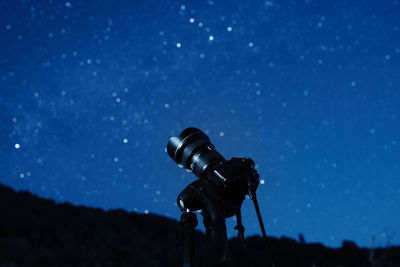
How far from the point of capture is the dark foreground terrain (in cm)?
3059

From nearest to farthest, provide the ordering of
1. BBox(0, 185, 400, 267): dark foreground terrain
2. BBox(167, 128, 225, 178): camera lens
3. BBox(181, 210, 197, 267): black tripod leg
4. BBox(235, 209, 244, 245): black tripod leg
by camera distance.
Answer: BBox(181, 210, 197, 267): black tripod leg, BBox(235, 209, 244, 245): black tripod leg, BBox(167, 128, 225, 178): camera lens, BBox(0, 185, 400, 267): dark foreground terrain

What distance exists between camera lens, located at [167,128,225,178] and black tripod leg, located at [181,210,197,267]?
1.82 ft

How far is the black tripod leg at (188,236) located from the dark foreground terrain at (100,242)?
28.0 m

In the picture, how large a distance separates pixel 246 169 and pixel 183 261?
2.41ft

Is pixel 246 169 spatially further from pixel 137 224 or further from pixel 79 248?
pixel 137 224

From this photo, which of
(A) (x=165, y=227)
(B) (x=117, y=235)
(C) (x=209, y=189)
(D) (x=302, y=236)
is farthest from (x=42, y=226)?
(C) (x=209, y=189)

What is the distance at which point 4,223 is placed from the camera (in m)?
32.9

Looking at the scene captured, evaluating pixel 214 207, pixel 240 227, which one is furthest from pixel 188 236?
pixel 240 227

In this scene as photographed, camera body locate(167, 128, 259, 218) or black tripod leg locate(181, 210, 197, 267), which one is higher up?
camera body locate(167, 128, 259, 218)

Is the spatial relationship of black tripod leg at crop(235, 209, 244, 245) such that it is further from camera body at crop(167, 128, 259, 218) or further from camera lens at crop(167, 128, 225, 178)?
camera lens at crop(167, 128, 225, 178)

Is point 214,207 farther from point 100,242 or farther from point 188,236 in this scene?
point 100,242

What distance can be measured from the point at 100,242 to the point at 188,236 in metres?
36.9

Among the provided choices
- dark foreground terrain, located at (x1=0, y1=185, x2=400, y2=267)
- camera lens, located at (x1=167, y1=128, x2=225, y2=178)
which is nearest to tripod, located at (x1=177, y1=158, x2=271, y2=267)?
camera lens, located at (x1=167, y1=128, x2=225, y2=178)

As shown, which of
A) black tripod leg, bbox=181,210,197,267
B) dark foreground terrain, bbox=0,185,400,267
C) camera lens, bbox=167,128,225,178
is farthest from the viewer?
dark foreground terrain, bbox=0,185,400,267
